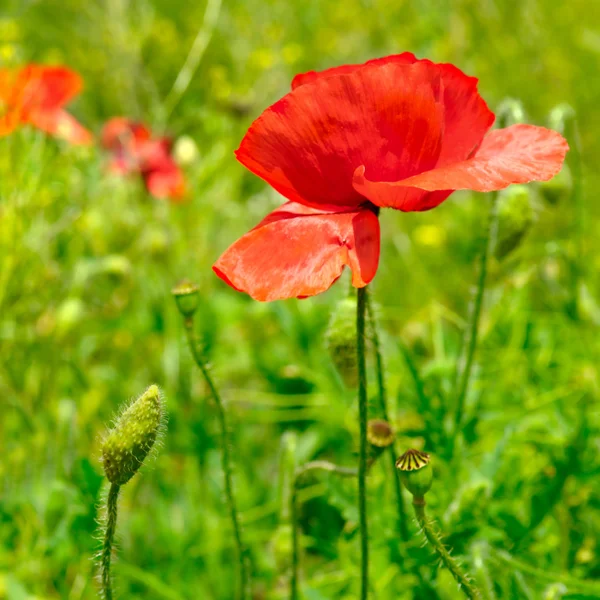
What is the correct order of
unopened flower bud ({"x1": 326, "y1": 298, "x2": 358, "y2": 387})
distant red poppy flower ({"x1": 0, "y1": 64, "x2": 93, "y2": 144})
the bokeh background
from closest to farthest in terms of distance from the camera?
unopened flower bud ({"x1": 326, "y1": 298, "x2": 358, "y2": 387}) < the bokeh background < distant red poppy flower ({"x1": 0, "y1": 64, "x2": 93, "y2": 144})

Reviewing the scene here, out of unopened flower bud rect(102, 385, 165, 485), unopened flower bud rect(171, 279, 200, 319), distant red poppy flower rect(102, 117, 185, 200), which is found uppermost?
distant red poppy flower rect(102, 117, 185, 200)

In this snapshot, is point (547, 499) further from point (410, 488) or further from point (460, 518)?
point (410, 488)

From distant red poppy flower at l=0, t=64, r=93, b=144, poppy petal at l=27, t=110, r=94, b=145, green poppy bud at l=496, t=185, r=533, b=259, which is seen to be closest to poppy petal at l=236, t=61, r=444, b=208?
green poppy bud at l=496, t=185, r=533, b=259

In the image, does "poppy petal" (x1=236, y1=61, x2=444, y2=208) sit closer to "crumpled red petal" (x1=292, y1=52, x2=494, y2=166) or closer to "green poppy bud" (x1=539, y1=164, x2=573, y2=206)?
"crumpled red petal" (x1=292, y1=52, x2=494, y2=166)

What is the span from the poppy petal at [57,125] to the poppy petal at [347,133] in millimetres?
1186

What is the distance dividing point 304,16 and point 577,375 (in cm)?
227

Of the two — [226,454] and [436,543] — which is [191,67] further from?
[436,543]

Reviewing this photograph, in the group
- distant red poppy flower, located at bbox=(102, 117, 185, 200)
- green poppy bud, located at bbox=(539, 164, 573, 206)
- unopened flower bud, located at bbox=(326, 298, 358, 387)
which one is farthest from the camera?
distant red poppy flower, located at bbox=(102, 117, 185, 200)

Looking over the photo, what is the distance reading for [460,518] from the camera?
35.9 inches

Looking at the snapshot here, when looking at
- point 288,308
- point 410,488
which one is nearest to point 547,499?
point 410,488

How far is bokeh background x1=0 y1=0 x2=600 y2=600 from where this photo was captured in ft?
3.35

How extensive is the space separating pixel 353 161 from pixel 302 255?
0.33 ft

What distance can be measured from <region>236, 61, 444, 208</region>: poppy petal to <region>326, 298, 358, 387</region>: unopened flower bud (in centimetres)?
21

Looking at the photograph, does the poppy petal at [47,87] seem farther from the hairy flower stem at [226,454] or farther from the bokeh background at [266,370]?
the hairy flower stem at [226,454]
